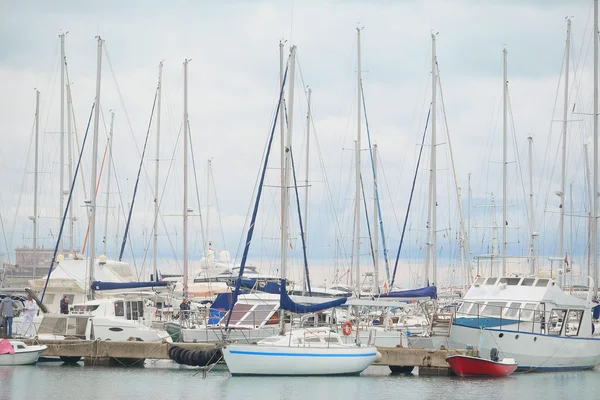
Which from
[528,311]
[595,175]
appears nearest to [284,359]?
[528,311]

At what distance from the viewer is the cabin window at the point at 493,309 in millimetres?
42719

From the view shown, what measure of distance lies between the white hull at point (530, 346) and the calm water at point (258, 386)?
672 millimetres

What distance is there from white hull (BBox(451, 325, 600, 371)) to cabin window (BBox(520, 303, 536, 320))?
107cm

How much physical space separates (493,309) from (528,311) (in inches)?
58.2

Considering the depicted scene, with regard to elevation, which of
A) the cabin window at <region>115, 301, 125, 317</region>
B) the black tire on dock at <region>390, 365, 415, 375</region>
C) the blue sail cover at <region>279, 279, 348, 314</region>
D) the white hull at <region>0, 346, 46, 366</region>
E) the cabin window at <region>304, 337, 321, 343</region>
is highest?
the blue sail cover at <region>279, 279, 348, 314</region>

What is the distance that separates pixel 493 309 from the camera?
4297cm

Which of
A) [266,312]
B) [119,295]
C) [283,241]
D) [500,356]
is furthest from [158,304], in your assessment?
[500,356]

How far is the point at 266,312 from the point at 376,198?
719 inches

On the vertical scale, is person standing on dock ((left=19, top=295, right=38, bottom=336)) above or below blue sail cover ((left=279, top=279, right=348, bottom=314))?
below

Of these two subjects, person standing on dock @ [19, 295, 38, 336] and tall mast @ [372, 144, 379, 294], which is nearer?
person standing on dock @ [19, 295, 38, 336]

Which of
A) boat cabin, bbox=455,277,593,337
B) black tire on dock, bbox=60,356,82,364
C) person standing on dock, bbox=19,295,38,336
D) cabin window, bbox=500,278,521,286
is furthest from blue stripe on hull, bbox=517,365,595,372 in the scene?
person standing on dock, bbox=19,295,38,336

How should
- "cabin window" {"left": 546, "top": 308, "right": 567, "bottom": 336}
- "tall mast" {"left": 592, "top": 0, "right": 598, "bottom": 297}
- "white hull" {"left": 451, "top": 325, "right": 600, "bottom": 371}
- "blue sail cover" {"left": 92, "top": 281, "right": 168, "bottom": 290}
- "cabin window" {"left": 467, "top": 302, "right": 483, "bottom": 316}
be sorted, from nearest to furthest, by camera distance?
"white hull" {"left": 451, "top": 325, "right": 600, "bottom": 371}, "cabin window" {"left": 546, "top": 308, "right": 567, "bottom": 336}, "cabin window" {"left": 467, "top": 302, "right": 483, "bottom": 316}, "blue sail cover" {"left": 92, "top": 281, "right": 168, "bottom": 290}, "tall mast" {"left": 592, "top": 0, "right": 598, "bottom": 297}

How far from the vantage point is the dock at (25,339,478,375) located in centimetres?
4038

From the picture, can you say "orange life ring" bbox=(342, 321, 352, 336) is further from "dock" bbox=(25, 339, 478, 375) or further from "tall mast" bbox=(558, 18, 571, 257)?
"tall mast" bbox=(558, 18, 571, 257)
